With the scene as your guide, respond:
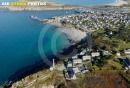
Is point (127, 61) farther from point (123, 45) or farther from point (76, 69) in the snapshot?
point (123, 45)

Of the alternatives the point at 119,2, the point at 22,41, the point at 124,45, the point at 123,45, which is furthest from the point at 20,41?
the point at 119,2

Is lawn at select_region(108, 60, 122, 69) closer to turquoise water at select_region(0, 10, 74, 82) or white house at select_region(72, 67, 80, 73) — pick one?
white house at select_region(72, 67, 80, 73)

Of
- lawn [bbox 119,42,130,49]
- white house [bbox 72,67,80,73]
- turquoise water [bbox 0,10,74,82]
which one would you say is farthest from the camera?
lawn [bbox 119,42,130,49]

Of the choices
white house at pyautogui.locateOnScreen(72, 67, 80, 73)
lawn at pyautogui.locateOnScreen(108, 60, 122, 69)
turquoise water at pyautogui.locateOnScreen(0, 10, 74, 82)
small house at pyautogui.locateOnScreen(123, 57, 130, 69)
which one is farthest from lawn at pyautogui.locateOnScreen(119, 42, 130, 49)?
white house at pyautogui.locateOnScreen(72, 67, 80, 73)

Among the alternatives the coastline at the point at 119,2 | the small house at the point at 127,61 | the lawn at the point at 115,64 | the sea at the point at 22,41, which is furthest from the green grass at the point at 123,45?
the coastline at the point at 119,2

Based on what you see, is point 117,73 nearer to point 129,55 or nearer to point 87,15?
point 129,55

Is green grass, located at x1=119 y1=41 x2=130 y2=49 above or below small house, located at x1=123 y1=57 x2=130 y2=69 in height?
above

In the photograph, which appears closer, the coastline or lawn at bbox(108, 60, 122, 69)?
lawn at bbox(108, 60, 122, 69)
